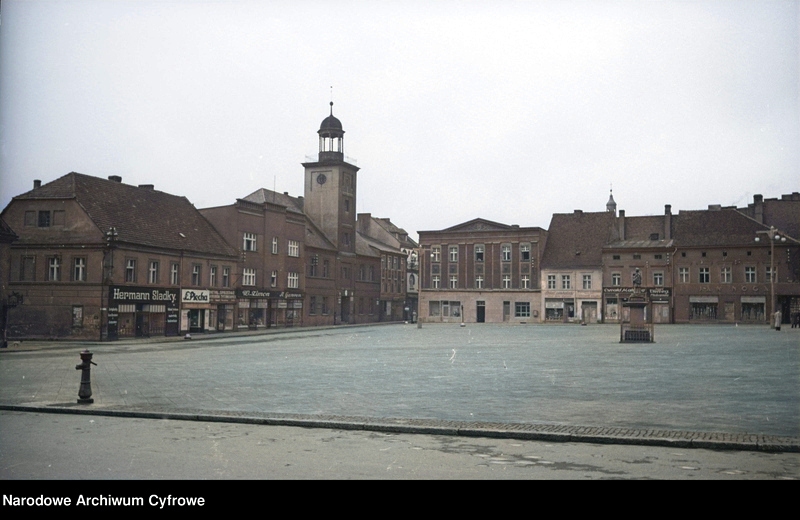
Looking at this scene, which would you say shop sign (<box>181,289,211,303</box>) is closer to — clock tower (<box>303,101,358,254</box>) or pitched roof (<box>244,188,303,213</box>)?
pitched roof (<box>244,188,303,213</box>)

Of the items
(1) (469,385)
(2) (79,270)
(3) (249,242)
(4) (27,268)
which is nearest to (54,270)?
(2) (79,270)

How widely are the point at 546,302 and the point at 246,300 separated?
35.8m

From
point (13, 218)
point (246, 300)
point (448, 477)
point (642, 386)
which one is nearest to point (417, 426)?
point (448, 477)

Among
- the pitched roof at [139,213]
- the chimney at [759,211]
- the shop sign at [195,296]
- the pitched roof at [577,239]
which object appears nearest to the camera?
the pitched roof at [139,213]

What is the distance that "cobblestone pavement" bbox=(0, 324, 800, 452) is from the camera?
11.3 m

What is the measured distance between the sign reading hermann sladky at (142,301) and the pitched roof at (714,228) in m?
50.0

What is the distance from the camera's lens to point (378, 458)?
30.2 ft

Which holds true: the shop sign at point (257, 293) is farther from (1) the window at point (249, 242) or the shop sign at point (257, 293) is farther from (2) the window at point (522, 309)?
(2) the window at point (522, 309)

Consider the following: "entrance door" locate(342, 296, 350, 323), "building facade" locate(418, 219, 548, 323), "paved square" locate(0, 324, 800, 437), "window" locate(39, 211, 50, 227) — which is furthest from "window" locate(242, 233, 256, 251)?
"paved square" locate(0, 324, 800, 437)

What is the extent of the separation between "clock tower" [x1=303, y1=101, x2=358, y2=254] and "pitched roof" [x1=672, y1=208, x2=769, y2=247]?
114 ft

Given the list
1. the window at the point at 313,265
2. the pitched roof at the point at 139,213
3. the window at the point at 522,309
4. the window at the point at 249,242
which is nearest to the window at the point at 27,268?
the pitched roof at the point at 139,213

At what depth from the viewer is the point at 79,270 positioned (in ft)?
141

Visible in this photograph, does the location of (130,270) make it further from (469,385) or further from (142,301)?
(469,385)

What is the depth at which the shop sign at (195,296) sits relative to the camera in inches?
1996
